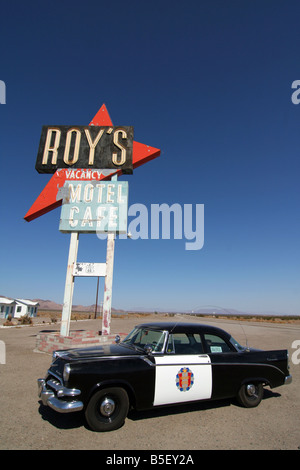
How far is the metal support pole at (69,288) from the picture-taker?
1005cm

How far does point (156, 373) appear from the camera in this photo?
12.6 feet

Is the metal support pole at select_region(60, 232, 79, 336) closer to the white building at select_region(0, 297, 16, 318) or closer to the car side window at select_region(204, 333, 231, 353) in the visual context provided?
the car side window at select_region(204, 333, 231, 353)

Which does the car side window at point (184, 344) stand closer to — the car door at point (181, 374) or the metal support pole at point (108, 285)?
the car door at point (181, 374)

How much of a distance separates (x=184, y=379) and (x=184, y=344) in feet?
1.81

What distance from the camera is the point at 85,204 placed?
442 inches

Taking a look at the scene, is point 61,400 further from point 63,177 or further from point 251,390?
point 63,177

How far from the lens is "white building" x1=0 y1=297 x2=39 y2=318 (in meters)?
36.6

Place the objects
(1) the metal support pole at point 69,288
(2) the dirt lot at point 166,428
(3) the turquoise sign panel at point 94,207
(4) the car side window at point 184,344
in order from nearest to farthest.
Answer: (2) the dirt lot at point 166,428 < (4) the car side window at point 184,344 < (1) the metal support pole at point 69,288 < (3) the turquoise sign panel at point 94,207

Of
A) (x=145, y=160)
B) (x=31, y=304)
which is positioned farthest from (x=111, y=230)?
(x=31, y=304)

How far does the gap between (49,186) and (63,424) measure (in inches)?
391

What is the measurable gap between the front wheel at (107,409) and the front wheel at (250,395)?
87.5 inches

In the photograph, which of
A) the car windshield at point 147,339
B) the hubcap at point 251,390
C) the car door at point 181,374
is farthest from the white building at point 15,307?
the hubcap at point 251,390

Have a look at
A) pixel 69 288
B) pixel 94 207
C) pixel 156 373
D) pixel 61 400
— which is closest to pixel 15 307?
pixel 69 288
